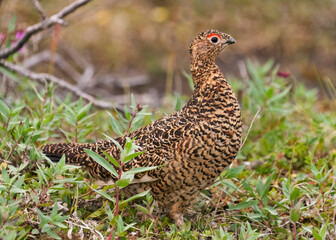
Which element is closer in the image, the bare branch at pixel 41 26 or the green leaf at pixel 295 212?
the green leaf at pixel 295 212

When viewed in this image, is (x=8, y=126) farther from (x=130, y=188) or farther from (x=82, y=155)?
(x=130, y=188)

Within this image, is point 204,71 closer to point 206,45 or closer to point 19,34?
point 206,45

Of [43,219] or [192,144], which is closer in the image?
[43,219]

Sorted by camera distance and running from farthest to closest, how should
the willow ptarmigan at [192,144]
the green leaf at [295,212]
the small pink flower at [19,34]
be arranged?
1. the small pink flower at [19,34]
2. the willow ptarmigan at [192,144]
3. the green leaf at [295,212]

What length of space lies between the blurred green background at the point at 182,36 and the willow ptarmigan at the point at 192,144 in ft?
14.3

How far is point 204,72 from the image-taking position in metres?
3.57

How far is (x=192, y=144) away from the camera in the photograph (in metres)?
3.26

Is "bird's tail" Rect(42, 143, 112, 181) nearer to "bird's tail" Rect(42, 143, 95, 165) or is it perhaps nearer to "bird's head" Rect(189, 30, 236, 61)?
"bird's tail" Rect(42, 143, 95, 165)

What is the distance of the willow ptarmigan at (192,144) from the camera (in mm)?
3258

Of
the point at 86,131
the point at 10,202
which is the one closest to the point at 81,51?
the point at 86,131

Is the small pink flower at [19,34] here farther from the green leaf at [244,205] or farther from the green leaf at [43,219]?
the green leaf at [244,205]

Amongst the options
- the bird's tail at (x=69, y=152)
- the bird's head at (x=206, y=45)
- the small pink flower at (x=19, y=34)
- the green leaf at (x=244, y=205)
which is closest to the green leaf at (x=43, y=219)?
the bird's tail at (x=69, y=152)

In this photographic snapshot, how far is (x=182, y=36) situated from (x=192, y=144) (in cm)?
539

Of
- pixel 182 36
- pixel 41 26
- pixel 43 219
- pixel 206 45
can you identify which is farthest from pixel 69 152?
pixel 182 36
